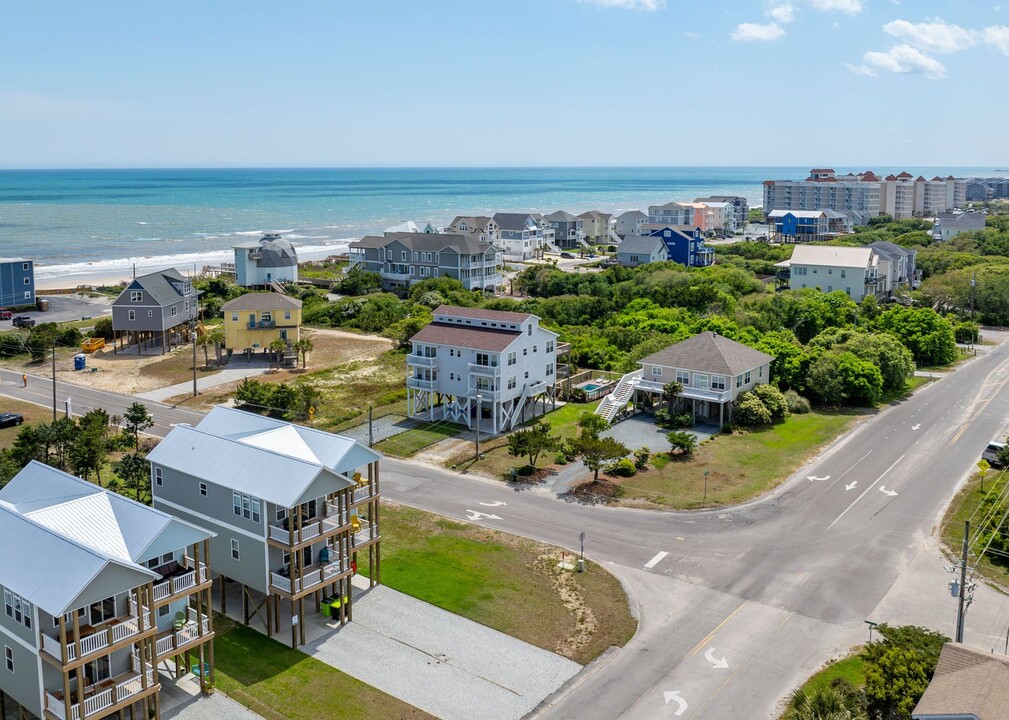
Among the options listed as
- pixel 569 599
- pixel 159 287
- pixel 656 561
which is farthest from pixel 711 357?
pixel 159 287

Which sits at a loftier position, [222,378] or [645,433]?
[222,378]

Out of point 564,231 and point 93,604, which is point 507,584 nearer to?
point 93,604

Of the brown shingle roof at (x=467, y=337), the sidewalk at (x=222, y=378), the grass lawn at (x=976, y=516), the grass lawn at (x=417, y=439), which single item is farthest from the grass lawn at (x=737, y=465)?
the sidewalk at (x=222, y=378)

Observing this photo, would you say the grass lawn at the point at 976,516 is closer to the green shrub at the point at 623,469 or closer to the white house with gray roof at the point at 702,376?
the white house with gray roof at the point at 702,376

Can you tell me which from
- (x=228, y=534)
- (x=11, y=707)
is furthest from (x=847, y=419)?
(x=11, y=707)

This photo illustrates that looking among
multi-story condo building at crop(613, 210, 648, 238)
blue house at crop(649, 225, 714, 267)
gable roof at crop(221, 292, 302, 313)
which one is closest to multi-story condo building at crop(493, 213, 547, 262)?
blue house at crop(649, 225, 714, 267)

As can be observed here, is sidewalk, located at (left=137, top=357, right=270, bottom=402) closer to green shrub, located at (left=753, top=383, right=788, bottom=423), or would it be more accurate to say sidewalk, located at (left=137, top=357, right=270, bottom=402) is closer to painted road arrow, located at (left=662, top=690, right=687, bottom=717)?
green shrub, located at (left=753, top=383, right=788, bottom=423)
